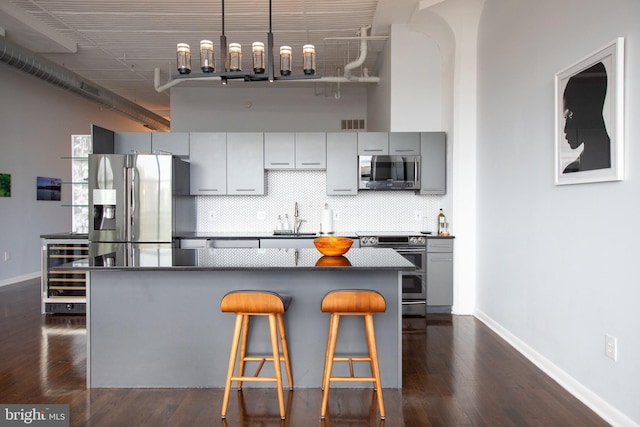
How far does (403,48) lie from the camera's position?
5410 mm

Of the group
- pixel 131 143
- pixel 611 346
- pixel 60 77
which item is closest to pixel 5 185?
pixel 60 77

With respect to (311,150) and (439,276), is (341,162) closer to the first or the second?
Result: (311,150)

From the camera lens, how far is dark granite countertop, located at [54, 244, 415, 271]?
263 cm

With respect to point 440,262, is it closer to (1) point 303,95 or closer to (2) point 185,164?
(2) point 185,164

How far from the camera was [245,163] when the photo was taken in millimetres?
5512

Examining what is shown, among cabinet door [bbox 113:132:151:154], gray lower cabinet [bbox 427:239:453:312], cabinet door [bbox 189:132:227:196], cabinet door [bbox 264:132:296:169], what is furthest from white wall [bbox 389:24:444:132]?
cabinet door [bbox 113:132:151:154]

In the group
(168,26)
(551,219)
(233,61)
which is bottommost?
(551,219)

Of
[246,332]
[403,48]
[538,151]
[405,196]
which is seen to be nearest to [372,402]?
[246,332]

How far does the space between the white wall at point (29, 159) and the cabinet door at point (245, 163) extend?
371 cm

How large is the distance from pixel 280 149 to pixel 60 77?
3.57 meters

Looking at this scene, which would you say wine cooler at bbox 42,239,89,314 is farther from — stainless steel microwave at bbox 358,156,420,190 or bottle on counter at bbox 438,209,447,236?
bottle on counter at bbox 438,209,447,236

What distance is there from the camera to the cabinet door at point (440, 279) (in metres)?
4.98

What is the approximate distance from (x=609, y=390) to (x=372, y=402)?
140 cm

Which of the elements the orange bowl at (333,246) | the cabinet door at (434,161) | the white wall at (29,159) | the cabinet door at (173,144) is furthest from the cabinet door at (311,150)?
the white wall at (29,159)
